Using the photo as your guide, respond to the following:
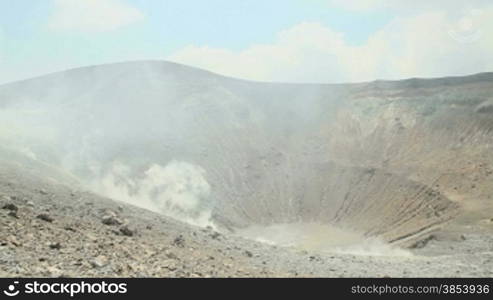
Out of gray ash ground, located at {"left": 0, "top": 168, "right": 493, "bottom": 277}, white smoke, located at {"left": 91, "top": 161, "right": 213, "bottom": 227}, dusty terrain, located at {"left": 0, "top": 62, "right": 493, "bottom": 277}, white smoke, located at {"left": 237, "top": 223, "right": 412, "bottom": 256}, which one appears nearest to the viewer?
gray ash ground, located at {"left": 0, "top": 168, "right": 493, "bottom": 277}

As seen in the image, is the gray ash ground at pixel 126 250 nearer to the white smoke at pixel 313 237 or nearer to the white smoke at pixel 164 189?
the white smoke at pixel 313 237

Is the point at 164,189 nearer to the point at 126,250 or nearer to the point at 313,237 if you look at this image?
the point at 313,237

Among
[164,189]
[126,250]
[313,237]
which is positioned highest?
[164,189]

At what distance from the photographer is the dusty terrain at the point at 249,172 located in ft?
65.9

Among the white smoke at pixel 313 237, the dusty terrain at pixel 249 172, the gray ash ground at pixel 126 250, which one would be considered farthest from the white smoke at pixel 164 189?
the gray ash ground at pixel 126 250

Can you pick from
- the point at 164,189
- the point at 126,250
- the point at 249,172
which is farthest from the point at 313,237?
the point at 126,250

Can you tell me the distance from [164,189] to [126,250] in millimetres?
34622

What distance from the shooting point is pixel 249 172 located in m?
59.4

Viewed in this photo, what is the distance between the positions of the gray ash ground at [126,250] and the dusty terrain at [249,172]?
0.10m

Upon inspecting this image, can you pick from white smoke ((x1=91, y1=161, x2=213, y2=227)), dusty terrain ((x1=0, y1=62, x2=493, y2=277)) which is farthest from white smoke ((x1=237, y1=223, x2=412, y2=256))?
white smoke ((x1=91, y1=161, x2=213, y2=227))

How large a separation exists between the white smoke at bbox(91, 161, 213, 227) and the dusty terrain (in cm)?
17

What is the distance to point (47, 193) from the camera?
2222 cm

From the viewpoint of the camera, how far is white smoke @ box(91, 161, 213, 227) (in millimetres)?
47188

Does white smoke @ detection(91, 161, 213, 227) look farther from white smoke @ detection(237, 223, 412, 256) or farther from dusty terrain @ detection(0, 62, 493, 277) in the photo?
white smoke @ detection(237, 223, 412, 256)
